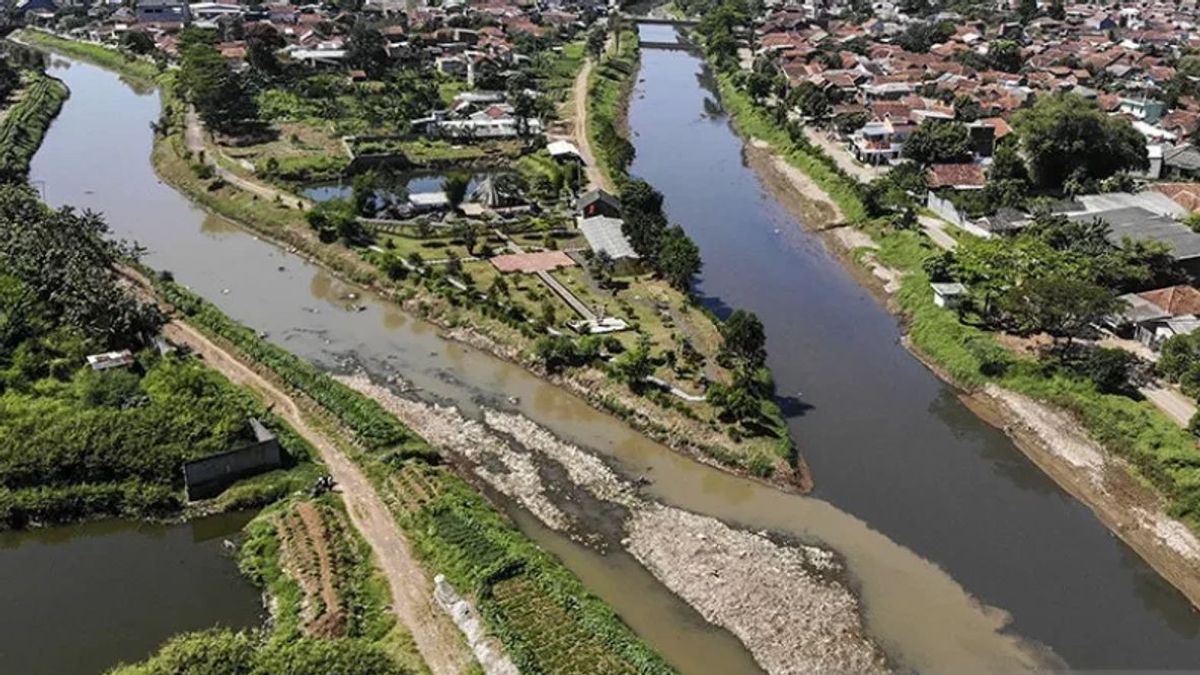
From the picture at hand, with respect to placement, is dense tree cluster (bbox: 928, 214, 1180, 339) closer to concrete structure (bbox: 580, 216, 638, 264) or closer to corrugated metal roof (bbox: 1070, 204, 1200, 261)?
corrugated metal roof (bbox: 1070, 204, 1200, 261)

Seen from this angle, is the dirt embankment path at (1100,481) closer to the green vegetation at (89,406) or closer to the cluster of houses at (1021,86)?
the cluster of houses at (1021,86)

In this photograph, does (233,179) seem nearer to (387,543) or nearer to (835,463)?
(387,543)

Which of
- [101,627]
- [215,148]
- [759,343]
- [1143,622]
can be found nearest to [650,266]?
[759,343]

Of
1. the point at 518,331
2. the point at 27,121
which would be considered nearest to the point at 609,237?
the point at 518,331

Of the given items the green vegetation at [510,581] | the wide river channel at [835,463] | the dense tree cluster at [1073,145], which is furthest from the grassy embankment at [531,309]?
the dense tree cluster at [1073,145]

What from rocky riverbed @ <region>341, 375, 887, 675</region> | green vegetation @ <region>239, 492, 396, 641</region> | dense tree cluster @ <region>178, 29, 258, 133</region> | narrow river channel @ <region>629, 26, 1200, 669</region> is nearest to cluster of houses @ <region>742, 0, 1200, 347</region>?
narrow river channel @ <region>629, 26, 1200, 669</region>

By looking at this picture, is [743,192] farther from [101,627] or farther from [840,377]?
[101,627]

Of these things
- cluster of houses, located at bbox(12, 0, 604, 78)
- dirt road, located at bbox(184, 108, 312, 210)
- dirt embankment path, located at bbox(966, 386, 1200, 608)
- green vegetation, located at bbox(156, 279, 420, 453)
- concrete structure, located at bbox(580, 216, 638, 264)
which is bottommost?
dirt embankment path, located at bbox(966, 386, 1200, 608)
